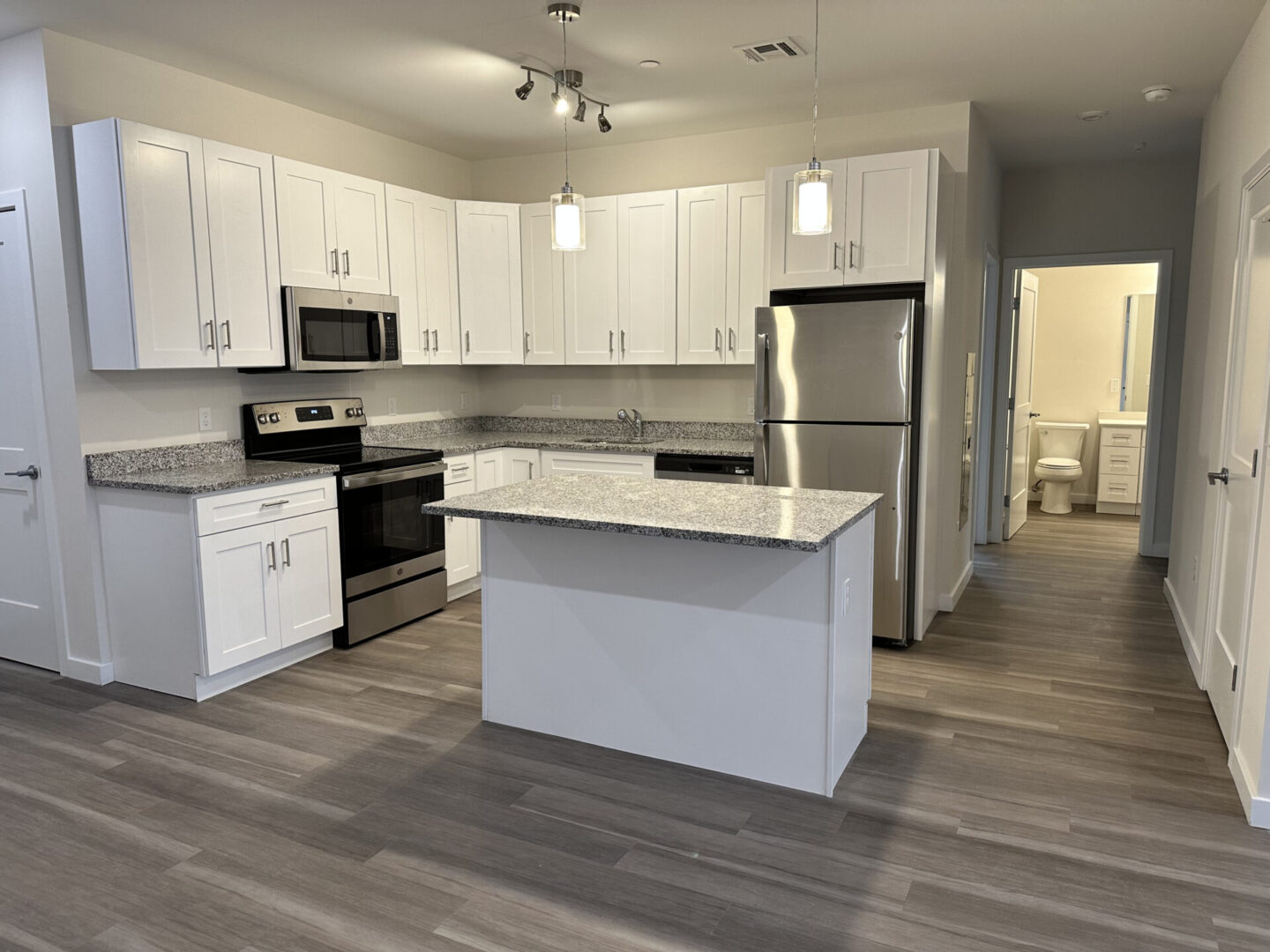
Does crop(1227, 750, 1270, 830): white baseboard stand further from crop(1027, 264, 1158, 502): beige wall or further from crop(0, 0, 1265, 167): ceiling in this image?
crop(1027, 264, 1158, 502): beige wall

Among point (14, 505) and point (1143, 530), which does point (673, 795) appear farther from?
point (1143, 530)

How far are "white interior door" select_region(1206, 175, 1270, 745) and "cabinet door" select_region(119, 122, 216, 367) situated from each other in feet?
13.3

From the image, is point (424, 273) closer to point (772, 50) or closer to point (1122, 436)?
point (772, 50)

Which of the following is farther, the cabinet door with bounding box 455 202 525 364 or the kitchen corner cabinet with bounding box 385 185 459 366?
the cabinet door with bounding box 455 202 525 364

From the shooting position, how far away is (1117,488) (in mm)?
7707

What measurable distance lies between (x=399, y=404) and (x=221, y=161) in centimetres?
185

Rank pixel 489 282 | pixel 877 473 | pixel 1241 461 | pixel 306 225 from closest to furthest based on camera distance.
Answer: pixel 1241 461
pixel 877 473
pixel 306 225
pixel 489 282

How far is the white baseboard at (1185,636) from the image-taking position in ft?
12.1

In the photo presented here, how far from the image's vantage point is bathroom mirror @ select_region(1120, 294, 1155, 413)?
302 inches

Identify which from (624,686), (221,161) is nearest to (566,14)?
(221,161)

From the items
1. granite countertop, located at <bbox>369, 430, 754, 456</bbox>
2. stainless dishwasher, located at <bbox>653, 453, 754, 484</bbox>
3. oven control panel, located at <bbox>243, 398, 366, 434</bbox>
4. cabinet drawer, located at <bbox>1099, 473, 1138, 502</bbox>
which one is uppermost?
oven control panel, located at <bbox>243, 398, 366, 434</bbox>

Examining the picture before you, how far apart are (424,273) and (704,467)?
6.63 ft

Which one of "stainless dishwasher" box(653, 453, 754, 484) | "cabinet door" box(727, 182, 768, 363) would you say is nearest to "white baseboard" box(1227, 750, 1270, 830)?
"stainless dishwasher" box(653, 453, 754, 484)

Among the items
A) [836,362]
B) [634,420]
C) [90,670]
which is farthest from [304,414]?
[836,362]
